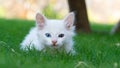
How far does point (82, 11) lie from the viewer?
13.0m

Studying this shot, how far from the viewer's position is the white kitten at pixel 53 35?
605 centimetres

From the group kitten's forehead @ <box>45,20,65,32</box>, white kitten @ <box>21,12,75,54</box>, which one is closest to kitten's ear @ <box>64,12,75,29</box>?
white kitten @ <box>21,12,75,54</box>

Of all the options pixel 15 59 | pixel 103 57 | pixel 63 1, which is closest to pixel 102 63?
pixel 103 57

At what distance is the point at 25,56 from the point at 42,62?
420 mm

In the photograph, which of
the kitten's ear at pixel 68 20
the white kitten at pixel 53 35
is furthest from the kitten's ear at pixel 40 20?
the kitten's ear at pixel 68 20

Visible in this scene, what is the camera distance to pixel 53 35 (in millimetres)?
6051

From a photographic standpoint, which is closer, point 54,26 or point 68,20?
point 54,26

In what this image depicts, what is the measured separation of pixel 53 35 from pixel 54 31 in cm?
7

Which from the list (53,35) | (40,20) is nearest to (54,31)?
(53,35)

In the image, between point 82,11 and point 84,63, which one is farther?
point 82,11

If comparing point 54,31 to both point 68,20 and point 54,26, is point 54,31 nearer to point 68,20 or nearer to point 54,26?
point 54,26

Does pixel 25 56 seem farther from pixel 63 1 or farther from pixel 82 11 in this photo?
pixel 63 1

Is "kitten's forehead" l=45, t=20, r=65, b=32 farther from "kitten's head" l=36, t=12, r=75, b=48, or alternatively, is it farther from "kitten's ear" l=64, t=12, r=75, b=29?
"kitten's ear" l=64, t=12, r=75, b=29

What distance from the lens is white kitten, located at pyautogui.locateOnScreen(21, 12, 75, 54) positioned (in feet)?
19.8
